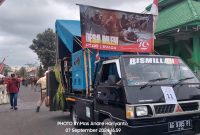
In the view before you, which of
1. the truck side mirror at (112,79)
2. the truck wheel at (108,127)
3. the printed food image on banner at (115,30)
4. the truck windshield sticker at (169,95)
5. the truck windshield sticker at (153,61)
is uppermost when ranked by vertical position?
the printed food image on banner at (115,30)

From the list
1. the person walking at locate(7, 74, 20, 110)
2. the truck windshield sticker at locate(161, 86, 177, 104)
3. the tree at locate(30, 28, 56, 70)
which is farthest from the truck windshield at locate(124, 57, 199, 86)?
the tree at locate(30, 28, 56, 70)

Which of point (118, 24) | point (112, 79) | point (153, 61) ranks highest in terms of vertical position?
point (118, 24)

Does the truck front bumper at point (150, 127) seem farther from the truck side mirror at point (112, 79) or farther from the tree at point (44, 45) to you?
the tree at point (44, 45)

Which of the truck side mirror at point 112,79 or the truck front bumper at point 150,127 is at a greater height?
the truck side mirror at point 112,79

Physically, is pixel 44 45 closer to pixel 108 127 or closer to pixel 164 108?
pixel 108 127

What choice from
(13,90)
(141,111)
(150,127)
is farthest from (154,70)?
(13,90)

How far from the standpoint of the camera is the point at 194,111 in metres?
5.46

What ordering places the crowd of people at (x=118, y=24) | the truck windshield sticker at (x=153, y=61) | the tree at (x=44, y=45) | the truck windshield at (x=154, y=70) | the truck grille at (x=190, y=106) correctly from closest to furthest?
the truck grille at (x=190, y=106) → the truck windshield at (x=154, y=70) → the truck windshield sticker at (x=153, y=61) → the crowd of people at (x=118, y=24) → the tree at (x=44, y=45)

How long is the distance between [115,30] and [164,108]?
3.61 m

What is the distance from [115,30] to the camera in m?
8.33

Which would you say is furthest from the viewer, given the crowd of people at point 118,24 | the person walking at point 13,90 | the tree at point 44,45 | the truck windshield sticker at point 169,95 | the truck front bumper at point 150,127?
the tree at point 44,45

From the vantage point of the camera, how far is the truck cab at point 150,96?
16.7 feet

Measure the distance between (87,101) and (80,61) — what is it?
1.41 metres

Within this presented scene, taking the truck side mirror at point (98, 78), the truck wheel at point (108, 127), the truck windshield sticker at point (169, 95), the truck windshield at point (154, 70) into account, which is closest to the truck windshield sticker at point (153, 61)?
the truck windshield at point (154, 70)
